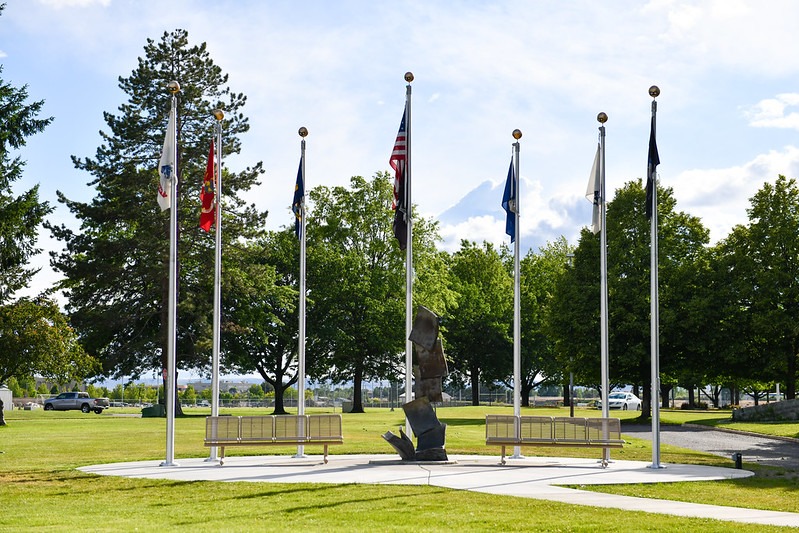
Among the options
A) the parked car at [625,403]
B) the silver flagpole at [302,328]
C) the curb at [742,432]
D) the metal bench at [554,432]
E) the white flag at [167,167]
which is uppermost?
the white flag at [167,167]

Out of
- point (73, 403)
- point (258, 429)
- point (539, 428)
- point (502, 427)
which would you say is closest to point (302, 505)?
point (258, 429)

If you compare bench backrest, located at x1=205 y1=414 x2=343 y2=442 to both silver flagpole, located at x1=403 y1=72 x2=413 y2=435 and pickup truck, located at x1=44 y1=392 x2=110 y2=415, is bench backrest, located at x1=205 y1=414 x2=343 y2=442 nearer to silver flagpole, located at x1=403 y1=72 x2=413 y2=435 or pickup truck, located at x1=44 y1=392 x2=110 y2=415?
silver flagpole, located at x1=403 y1=72 x2=413 y2=435

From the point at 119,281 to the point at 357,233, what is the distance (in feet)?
55.7

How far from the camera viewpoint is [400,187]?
76.2 feet

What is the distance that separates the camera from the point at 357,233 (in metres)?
63.0

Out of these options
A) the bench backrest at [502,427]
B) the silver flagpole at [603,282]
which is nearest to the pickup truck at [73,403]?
the bench backrest at [502,427]

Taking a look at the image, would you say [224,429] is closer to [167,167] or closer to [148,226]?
[167,167]

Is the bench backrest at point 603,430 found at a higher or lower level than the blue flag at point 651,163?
lower

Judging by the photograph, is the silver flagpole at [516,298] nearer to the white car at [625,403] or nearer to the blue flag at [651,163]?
the blue flag at [651,163]

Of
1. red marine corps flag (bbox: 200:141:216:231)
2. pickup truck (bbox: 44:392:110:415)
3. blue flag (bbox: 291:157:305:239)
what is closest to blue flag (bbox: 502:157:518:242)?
blue flag (bbox: 291:157:305:239)

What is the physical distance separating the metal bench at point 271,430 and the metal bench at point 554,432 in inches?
148

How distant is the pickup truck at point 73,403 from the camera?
65.1 m

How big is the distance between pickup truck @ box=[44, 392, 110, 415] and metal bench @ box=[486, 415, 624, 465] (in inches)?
1929

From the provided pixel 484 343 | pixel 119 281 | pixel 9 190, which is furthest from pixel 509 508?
pixel 484 343
